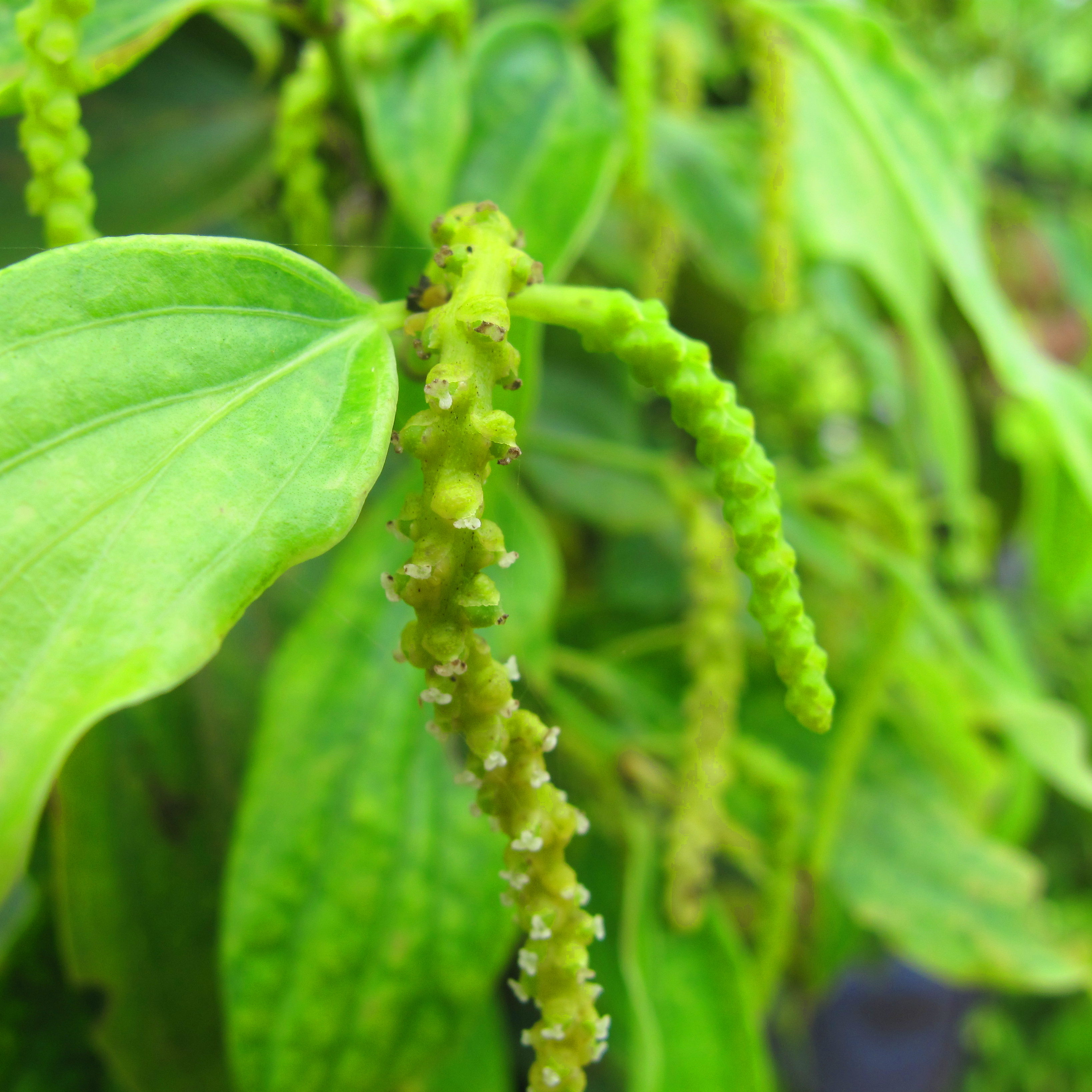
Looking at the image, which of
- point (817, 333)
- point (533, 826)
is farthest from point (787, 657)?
point (817, 333)

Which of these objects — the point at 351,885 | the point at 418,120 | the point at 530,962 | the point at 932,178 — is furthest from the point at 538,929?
the point at 932,178

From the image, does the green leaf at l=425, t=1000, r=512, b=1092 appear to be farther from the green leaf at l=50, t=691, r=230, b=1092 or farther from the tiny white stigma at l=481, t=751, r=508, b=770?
the tiny white stigma at l=481, t=751, r=508, b=770

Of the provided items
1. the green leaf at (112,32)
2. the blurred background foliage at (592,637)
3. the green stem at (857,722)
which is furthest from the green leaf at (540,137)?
the green stem at (857,722)

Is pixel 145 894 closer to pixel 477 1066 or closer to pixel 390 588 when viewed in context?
pixel 477 1066

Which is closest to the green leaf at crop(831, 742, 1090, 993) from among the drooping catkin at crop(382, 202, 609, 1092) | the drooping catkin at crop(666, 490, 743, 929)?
the drooping catkin at crop(666, 490, 743, 929)

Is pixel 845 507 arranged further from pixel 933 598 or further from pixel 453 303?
pixel 453 303
